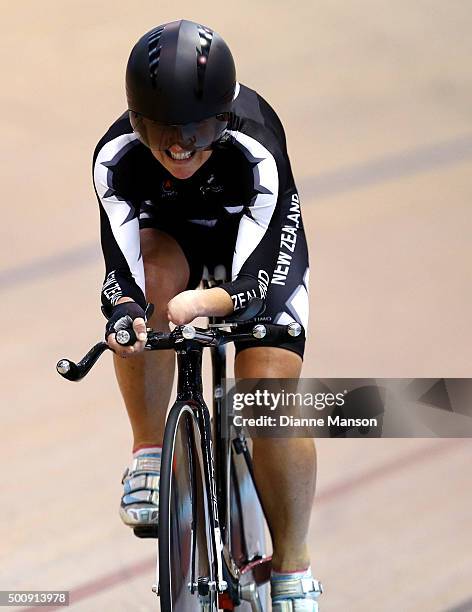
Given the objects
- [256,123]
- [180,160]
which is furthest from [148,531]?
[256,123]

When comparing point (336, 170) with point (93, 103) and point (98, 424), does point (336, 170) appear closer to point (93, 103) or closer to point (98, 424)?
point (93, 103)

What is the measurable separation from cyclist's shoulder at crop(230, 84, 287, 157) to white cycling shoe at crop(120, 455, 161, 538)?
0.73 meters

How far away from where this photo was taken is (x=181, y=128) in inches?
99.6

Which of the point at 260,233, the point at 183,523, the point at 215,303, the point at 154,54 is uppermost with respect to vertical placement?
the point at 154,54

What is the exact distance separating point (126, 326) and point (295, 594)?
82 centimetres

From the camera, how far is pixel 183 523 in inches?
100

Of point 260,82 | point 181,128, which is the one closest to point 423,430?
point 181,128

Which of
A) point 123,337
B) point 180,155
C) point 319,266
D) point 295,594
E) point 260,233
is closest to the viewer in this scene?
point 123,337

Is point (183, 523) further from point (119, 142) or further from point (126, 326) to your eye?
point (119, 142)

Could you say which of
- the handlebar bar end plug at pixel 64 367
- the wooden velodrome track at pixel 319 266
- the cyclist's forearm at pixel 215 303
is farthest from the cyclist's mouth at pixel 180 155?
the wooden velodrome track at pixel 319 266

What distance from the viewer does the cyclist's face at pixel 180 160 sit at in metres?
2.59

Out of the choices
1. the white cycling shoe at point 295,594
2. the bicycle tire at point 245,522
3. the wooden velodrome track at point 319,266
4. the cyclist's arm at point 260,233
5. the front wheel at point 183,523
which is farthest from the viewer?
the wooden velodrome track at point 319,266

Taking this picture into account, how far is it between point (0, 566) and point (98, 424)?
2.42 ft

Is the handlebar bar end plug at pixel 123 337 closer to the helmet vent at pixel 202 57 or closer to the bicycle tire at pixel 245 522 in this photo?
the helmet vent at pixel 202 57
